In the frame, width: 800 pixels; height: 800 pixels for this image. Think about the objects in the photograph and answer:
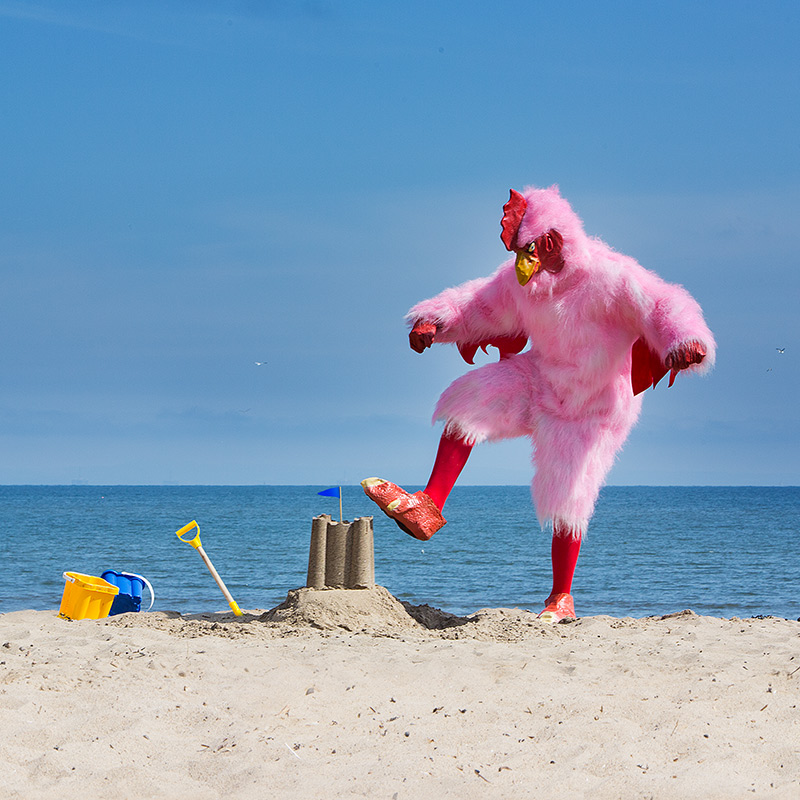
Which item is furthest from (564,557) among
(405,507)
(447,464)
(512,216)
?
(512,216)

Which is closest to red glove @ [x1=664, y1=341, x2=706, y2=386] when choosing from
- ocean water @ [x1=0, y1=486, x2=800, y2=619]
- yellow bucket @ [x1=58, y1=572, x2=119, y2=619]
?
yellow bucket @ [x1=58, y1=572, x2=119, y2=619]

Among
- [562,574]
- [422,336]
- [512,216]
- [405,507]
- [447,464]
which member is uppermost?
[512,216]

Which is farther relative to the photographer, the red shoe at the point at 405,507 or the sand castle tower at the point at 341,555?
the sand castle tower at the point at 341,555

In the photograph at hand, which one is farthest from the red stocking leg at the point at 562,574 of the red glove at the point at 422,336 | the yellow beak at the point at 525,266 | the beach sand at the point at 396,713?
the yellow beak at the point at 525,266

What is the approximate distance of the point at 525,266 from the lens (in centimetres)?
461

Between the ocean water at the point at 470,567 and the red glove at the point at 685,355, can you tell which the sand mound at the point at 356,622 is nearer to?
the red glove at the point at 685,355

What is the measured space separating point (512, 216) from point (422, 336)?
0.76m

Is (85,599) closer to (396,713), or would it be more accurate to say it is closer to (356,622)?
(356,622)

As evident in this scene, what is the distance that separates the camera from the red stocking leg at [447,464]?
15.3 feet

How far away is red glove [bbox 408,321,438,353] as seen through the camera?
4840 millimetres

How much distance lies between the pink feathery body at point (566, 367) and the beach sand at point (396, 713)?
847mm

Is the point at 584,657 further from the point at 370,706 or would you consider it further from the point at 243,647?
the point at 243,647

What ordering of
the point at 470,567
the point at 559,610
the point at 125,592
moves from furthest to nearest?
the point at 470,567 → the point at 125,592 → the point at 559,610

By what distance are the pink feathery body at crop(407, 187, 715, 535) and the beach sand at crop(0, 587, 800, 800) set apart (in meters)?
0.85
